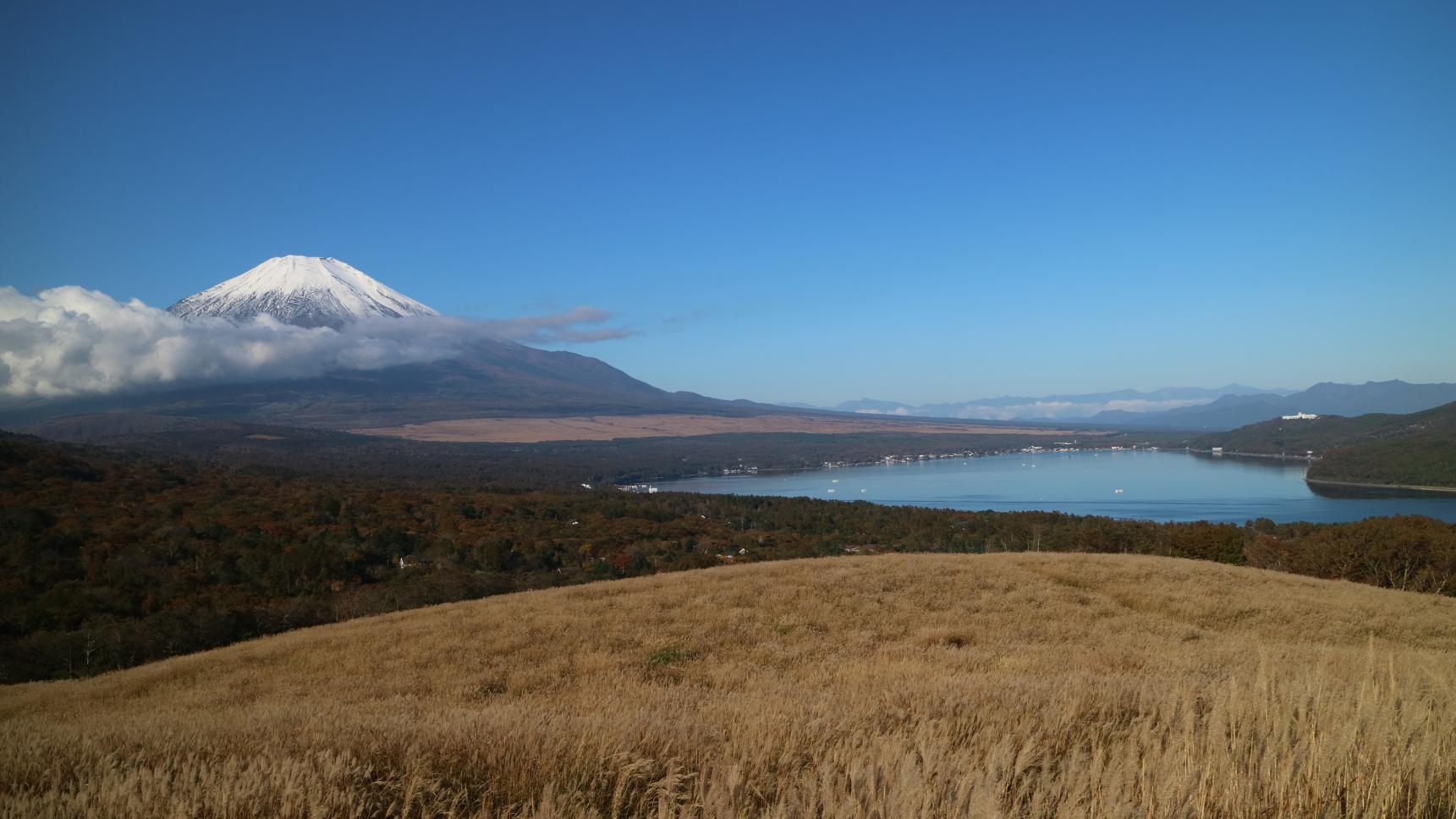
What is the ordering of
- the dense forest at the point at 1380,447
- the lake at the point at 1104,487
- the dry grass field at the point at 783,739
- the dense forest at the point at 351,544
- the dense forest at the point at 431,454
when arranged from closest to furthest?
1. the dry grass field at the point at 783,739
2. the dense forest at the point at 351,544
3. the lake at the point at 1104,487
4. the dense forest at the point at 1380,447
5. the dense forest at the point at 431,454

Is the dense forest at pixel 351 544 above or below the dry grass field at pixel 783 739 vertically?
below

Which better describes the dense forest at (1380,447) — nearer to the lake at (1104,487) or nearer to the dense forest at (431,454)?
the lake at (1104,487)

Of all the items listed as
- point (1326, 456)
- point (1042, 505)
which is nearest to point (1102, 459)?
point (1326, 456)

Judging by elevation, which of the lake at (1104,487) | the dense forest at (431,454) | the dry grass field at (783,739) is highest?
the dry grass field at (783,739)

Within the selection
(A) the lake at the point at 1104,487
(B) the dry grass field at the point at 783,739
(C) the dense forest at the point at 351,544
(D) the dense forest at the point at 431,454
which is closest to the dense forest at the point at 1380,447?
(A) the lake at the point at 1104,487

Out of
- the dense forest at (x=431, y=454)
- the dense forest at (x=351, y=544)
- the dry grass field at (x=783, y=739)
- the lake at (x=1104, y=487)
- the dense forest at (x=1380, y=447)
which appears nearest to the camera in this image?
the dry grass field at (x=783, y=739)

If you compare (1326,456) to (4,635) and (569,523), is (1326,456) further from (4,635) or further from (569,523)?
(4,635)

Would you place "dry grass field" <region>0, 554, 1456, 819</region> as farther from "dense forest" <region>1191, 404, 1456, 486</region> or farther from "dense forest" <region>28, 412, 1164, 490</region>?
"dense forest" <region>1191, 404, 1456, 486</region>
